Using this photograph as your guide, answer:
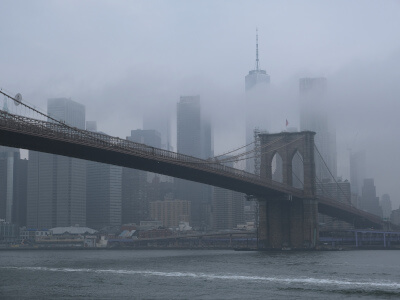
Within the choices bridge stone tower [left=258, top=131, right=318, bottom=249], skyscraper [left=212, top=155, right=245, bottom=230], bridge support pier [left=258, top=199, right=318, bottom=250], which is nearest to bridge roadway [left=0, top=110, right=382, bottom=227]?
bridge stone tower [left=258, top=131, right=318, bottom=249]

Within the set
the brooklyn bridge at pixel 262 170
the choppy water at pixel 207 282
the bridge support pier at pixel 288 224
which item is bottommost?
the choppy water at pixel 207 282

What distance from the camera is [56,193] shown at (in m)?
189

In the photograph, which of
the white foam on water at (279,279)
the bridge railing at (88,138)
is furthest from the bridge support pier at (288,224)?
the white foam on water at (279,279)

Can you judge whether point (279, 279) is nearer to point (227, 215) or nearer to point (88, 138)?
point (88, 138)

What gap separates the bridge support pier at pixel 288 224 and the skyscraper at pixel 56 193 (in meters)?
113

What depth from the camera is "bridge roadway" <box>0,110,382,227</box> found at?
1941 inches

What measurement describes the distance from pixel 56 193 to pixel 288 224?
117 metres

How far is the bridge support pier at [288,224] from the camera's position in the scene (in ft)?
266

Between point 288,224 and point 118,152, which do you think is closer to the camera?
point 118,152

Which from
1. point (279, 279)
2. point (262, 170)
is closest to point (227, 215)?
point (262, 170)

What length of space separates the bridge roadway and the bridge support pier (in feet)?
4.83

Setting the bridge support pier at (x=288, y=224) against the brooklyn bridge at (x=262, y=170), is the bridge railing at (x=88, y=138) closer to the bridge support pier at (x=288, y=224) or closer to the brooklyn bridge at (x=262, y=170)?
the brooklyn bridge at (x=262, y=170)

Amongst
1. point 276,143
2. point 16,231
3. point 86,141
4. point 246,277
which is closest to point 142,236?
point 16,231

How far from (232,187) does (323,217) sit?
106m
